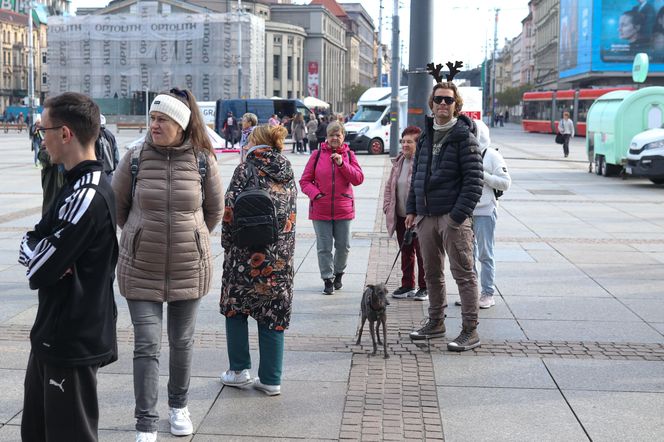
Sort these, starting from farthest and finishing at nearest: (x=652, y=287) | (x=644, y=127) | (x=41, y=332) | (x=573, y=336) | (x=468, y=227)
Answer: (x=644, y=127)
(x=652, y=287)
(x=573, y=336)
(x=468, y=227)
(x=41, y=332)

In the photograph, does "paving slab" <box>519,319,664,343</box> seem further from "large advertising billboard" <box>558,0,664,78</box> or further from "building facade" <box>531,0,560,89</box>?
"building facade" <box>531,0,560,89</box>

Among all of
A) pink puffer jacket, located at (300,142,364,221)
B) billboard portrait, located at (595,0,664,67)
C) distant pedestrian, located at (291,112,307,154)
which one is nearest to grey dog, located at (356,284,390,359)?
pink puffer jacket, located at (300,142,364,221)

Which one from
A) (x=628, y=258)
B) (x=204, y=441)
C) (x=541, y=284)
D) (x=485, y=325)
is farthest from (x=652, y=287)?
(x=204, y=441)

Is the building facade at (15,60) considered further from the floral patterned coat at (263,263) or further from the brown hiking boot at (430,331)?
the floral patterned coat at (263,263)

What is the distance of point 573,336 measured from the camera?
6793mm

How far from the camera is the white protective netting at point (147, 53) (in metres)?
74.4

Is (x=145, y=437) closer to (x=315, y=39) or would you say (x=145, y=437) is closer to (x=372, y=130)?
(x=372, y=130)

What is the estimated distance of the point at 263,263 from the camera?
5078 mm

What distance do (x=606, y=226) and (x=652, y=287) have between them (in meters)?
4.81

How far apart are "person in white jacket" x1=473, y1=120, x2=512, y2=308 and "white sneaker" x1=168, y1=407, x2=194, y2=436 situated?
11.8 feet

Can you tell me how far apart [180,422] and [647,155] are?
57.1 feet

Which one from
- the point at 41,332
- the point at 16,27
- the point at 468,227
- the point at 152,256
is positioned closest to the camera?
the point at 41,332

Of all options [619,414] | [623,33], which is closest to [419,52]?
[619,414]

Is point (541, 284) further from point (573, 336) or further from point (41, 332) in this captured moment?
point (41, 332)
